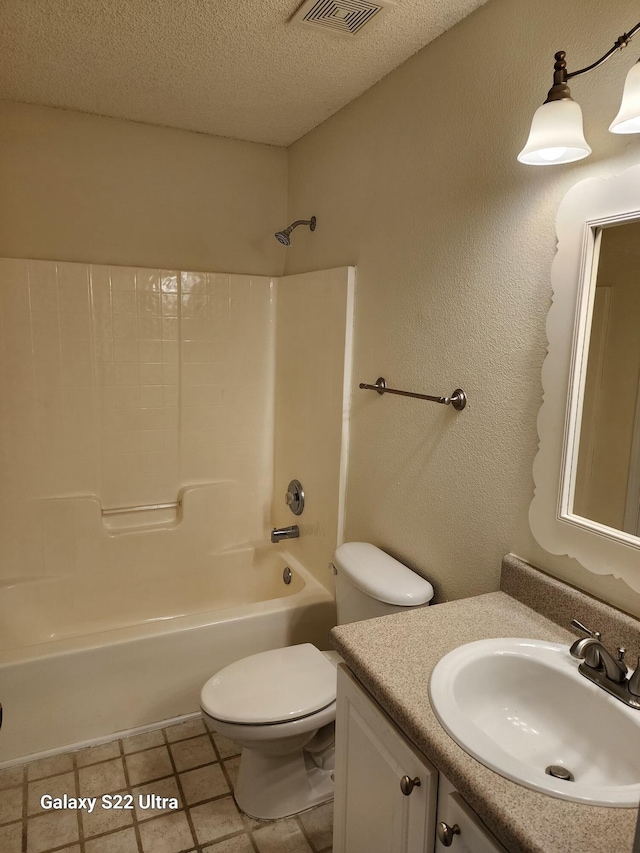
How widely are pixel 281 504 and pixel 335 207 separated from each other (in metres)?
1.43

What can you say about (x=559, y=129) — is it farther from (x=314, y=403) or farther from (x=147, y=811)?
(x=147, y=811)

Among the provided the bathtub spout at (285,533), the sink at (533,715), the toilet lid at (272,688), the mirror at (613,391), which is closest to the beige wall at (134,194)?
the bathtub spout at (285,533)

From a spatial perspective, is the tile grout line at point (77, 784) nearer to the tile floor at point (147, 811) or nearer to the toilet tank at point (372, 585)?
the tile floor at point (147, 811)

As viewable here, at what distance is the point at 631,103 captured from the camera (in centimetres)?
104

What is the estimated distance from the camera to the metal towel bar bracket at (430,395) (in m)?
1.69

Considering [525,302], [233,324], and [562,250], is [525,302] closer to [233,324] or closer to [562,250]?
[562,250]

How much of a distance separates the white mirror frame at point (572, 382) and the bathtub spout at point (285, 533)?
144 centimetres

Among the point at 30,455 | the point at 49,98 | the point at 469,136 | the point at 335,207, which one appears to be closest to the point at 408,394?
the point at 469,136

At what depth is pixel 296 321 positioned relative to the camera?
2.72m

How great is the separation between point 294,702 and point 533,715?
0.76 meters

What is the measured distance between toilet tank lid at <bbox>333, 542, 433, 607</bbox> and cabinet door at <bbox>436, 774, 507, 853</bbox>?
735mm

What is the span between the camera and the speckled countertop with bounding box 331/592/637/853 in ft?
2.65

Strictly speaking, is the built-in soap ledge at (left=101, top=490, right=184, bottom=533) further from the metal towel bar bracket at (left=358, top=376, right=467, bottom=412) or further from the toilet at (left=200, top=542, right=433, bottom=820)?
the metal towel bar bracket at (left=358, top=376, right=467, bottom=412)

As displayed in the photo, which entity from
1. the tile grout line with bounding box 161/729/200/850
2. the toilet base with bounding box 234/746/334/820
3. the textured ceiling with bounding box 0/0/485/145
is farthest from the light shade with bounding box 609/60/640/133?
the tile grout line with bounding box 161/729/200/850
